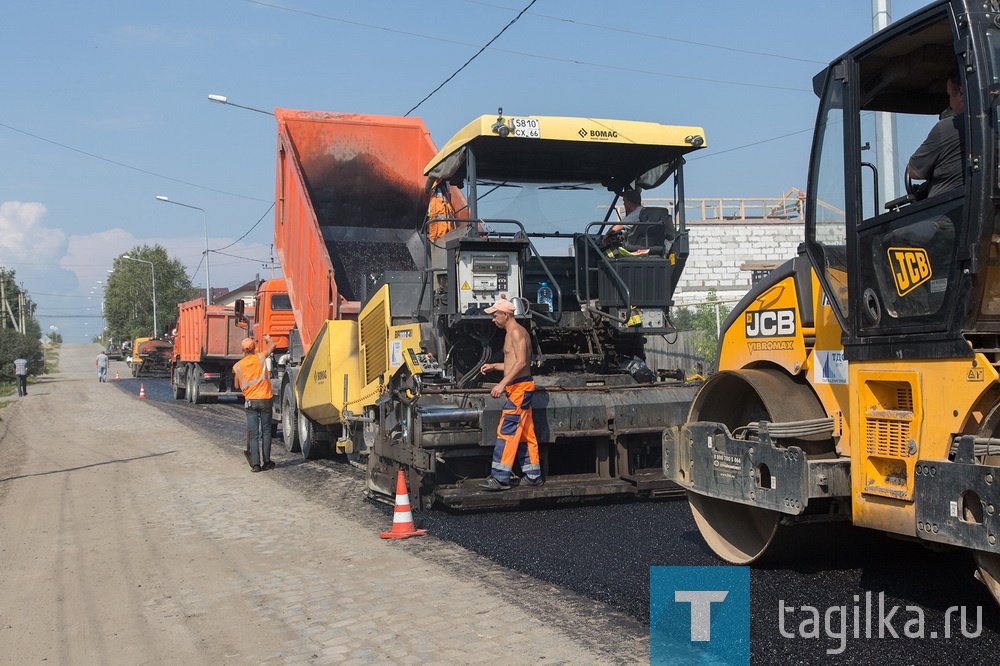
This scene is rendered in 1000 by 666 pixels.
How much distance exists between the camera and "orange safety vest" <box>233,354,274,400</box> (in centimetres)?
1073

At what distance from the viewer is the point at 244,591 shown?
5.20 meters

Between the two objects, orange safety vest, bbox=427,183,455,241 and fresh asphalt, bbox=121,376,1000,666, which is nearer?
fresh asphalt, bbox=121,376,1000,666

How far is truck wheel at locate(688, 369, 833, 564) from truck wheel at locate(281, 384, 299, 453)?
7141mm

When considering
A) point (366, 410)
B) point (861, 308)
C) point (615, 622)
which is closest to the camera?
point (861, 308)

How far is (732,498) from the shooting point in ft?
15.3

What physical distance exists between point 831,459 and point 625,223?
13.2 ft

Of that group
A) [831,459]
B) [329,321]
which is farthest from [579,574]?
[329,321]

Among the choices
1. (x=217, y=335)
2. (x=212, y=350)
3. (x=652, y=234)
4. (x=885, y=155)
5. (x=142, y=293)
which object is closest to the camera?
(x=885, y=155)

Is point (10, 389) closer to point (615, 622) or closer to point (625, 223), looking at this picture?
point (625, 223)

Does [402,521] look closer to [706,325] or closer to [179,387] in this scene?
[706,325]

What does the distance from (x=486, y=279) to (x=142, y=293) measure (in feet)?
234

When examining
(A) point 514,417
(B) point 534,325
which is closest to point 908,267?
(A) point 514,417

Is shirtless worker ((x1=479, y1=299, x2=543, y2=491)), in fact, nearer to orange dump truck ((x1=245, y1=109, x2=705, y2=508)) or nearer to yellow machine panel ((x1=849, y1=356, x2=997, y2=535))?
orange dump truck ((x1=245, y1=109, x2=705, y2=508))

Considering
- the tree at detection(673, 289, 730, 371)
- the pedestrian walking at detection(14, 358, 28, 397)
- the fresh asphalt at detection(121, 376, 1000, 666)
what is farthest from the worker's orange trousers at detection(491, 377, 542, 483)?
the pedestrian walking at detection(14, 358, 28, 397)
